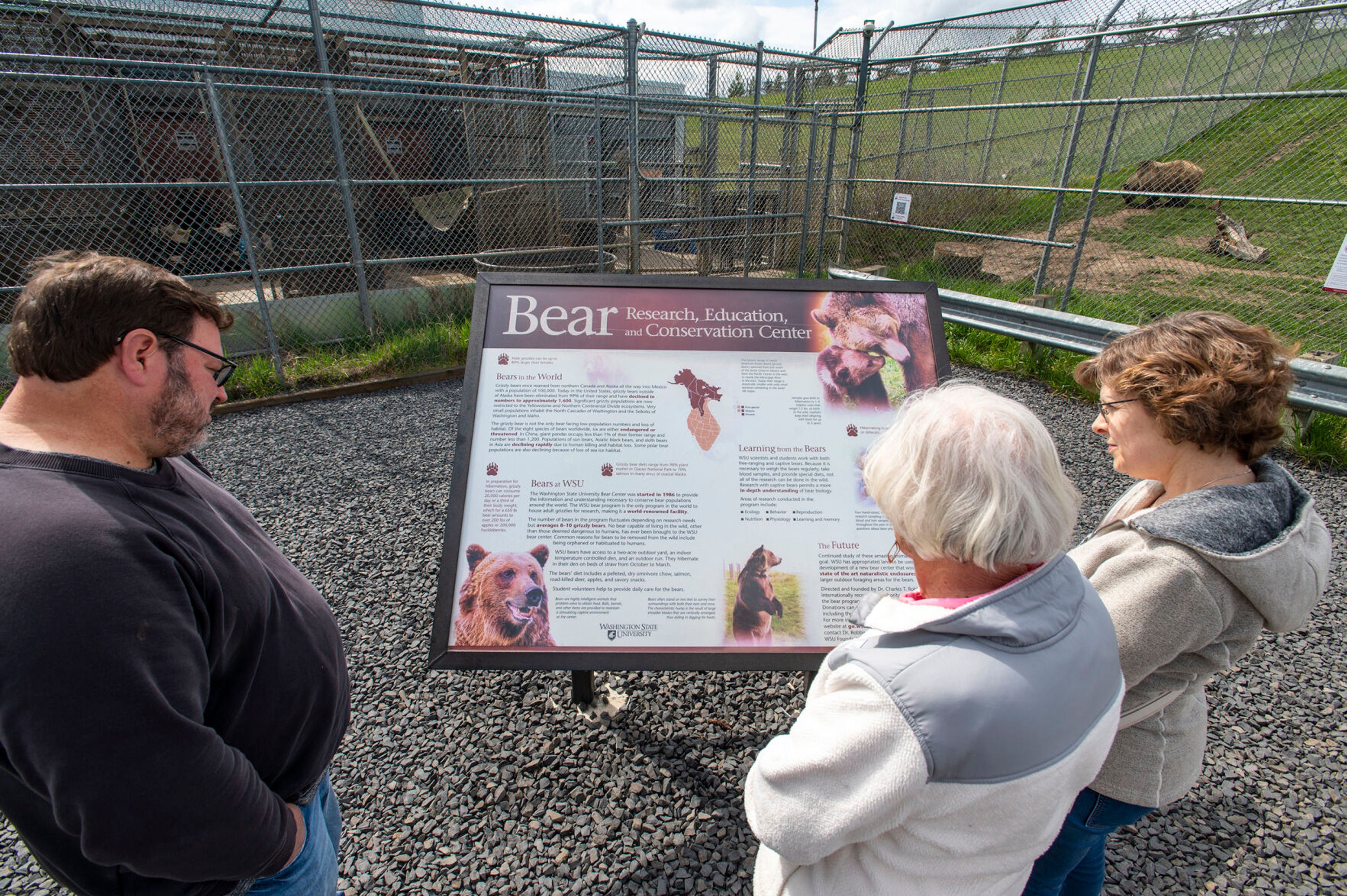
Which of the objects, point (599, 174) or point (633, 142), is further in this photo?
point (633, 142)

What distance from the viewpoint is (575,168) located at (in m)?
8.54

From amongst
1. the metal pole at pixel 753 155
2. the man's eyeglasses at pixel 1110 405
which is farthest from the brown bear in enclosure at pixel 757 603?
the metal pole at pixel 753 155

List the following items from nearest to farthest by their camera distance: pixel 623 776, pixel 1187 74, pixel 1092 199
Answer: pixel 623 776 < pixel 1092 199 < pixel 1187 74

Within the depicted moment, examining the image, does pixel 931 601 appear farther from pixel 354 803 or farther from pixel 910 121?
pixel 910 121

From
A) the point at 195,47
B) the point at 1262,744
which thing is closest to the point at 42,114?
the point at 195,47

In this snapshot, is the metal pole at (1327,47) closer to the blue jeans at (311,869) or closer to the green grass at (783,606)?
the green grass at (783,606)

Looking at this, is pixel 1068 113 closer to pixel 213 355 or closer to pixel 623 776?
pixel 623 776

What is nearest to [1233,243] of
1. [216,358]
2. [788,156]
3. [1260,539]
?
[788,156]

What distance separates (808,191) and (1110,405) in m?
7.36

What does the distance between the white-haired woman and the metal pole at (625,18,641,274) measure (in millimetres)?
5790

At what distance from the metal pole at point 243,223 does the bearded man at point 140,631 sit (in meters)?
4.56

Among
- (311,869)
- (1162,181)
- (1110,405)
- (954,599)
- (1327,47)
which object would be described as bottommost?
(311,869)

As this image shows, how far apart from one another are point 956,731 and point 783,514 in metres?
1.19

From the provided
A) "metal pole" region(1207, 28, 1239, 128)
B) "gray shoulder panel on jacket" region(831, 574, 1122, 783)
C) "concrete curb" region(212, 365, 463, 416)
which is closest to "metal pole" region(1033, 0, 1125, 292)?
"metal pole" region(1207, 28, 1239, 128)
